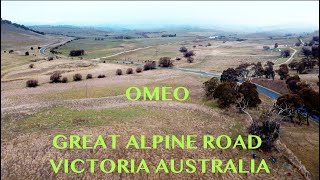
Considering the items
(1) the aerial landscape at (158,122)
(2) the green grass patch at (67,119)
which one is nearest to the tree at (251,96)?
(1) the aerial landscape at (158,122)

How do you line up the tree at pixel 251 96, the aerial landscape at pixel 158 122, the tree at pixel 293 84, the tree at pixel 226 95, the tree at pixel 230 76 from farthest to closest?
1. the tree at pixel 230 76
2. the tree at pixel 293 84
3. the tree at pixel 251 96
4. the tree at pixel 226 95
5. the aerial landscape at pixel 158 122

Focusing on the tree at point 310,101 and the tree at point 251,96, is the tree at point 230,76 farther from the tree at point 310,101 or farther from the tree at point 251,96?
the tree at point 310,101

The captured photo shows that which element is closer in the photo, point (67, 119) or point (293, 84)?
point (67, 119)

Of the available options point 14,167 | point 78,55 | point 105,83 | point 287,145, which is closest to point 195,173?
point 287,145

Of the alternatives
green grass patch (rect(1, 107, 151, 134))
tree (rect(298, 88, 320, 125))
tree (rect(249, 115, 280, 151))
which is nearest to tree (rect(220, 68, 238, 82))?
tree (rect(298, 88, 320, 125))

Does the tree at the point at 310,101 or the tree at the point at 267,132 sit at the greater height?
the tree at the point at 310,101

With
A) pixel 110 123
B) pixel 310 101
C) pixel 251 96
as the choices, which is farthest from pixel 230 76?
pixel 110 123

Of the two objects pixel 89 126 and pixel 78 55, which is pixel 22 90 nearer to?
pixel 89 126

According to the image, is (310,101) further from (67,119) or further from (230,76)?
(67,119)
